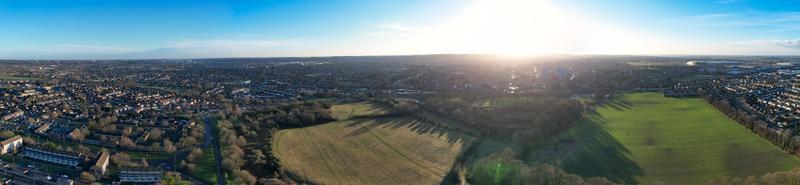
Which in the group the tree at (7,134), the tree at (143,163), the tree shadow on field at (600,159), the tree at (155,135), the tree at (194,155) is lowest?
the tree shadow on field at (600,159)

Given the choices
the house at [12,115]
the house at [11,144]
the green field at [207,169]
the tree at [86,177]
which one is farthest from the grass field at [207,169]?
the house at [12,115]

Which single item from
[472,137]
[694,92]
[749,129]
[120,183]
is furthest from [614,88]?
[120,183]

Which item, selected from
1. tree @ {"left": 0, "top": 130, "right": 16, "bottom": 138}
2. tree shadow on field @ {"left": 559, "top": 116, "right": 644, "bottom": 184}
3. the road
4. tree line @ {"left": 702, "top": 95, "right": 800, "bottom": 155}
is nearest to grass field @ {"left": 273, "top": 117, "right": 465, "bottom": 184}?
the road

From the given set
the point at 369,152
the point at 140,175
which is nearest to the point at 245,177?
the point at 140,175

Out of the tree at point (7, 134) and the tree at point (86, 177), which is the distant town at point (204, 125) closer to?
the tree at point (86, 177)

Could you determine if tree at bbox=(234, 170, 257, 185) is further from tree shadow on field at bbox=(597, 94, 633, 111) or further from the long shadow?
tree shadow on field at bbox=(597, 94, 633, 111)

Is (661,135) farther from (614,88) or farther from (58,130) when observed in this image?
(58,130)

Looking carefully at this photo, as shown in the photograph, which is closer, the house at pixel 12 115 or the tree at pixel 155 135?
the tree at pixel 155 135
